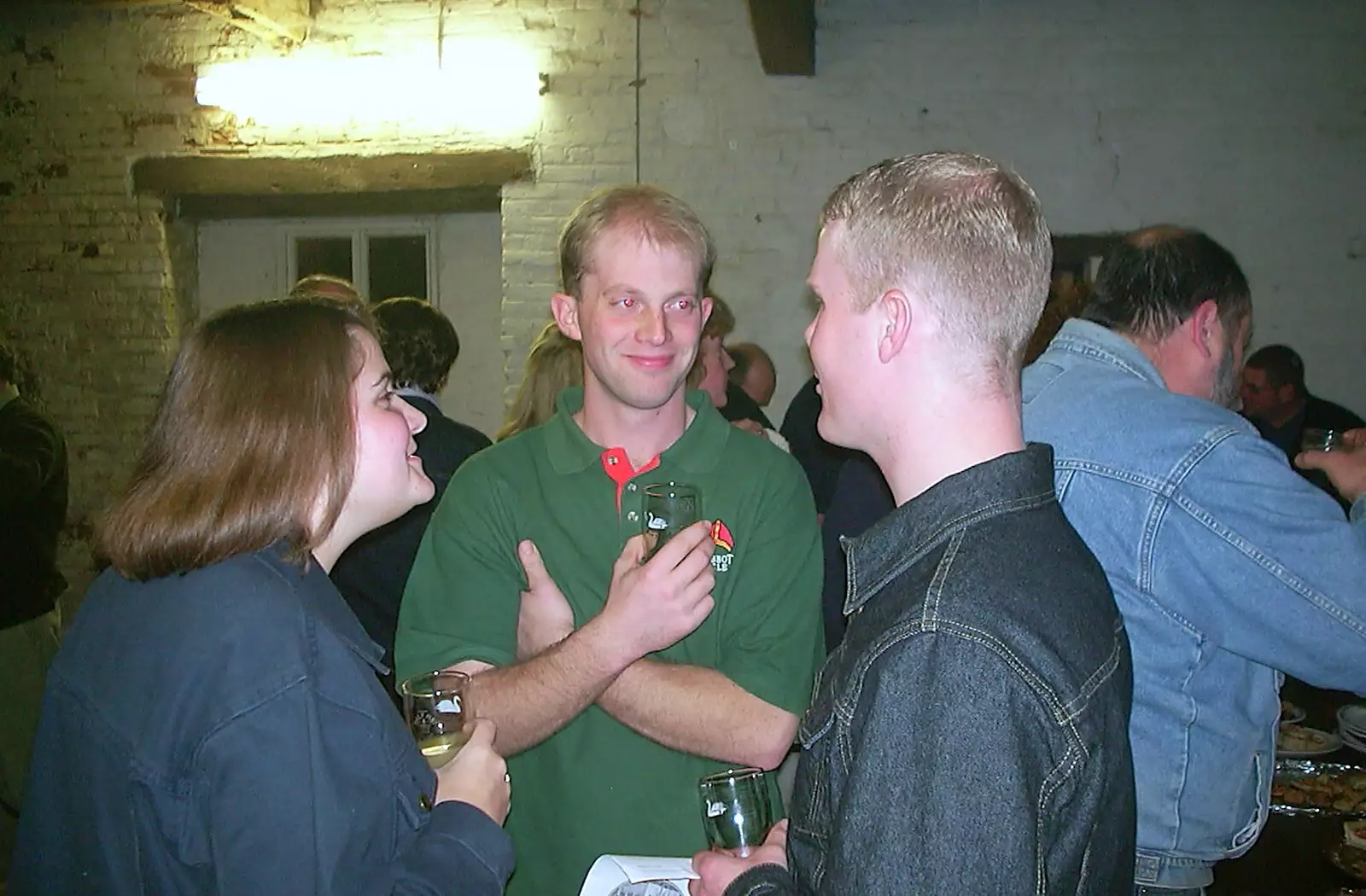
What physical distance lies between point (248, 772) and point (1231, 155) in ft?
18.8

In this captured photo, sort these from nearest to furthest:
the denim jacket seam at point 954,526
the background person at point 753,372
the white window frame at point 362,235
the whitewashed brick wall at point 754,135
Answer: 1. the denim jacket seam at point 954,526
2. the whitewashed brick wall at point 754,135
3. the background person at point 753,372
4. the white window frame at point 362,235

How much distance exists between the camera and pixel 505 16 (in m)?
5.75

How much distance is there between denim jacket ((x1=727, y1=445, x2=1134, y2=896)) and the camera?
920 mm

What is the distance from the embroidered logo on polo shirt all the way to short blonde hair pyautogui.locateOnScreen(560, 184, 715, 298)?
451 millimetres

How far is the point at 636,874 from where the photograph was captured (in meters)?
1.54

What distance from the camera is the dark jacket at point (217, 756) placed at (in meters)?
1.16

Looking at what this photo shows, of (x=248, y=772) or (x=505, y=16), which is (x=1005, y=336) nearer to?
(x=248, y=772)

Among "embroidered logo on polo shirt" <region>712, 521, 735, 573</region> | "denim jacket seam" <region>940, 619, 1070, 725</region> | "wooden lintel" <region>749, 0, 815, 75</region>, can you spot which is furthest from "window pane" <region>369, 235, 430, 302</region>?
Result: "denim jacket seam" <region>940, 619, 1070, 725</region>

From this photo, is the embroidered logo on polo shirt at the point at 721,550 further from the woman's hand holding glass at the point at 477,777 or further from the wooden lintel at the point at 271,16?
the wooden lintel at the point at 271,16

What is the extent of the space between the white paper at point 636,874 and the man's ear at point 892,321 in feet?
2.74

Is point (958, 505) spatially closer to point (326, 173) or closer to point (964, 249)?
point (964, 249)

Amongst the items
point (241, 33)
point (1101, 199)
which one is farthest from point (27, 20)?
point (1101, 199)

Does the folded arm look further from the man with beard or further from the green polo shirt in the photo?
the man with beard

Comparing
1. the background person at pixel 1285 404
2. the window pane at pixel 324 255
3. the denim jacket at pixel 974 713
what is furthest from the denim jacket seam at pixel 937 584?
the window pane at pixel 324 255
